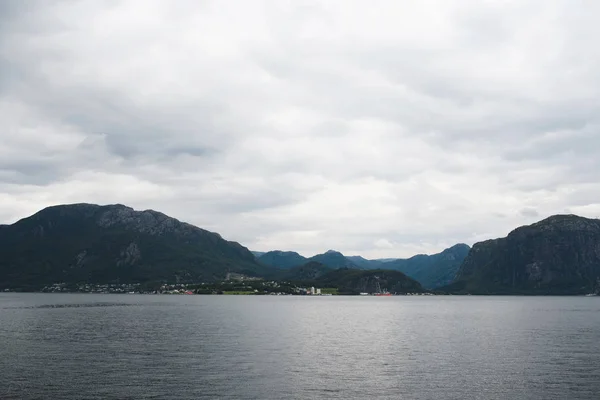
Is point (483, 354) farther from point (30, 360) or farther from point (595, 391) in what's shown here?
point (30, 360)

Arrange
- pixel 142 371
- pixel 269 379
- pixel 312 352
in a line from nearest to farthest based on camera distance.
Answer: pixel 269 379 → pixel 142 371 → pixel 312 352

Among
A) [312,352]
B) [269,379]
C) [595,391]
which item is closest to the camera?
[595,391]

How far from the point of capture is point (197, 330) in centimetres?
16062

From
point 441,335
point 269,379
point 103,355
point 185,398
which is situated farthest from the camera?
point 441,335

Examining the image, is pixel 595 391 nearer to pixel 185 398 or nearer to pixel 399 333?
pixel 185 398

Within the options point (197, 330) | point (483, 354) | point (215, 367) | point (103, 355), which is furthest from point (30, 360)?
point (483, 354)

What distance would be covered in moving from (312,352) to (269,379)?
105 feet

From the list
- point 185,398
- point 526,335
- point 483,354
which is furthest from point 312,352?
point 526,335

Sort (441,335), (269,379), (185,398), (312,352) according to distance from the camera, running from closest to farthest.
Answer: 1. (185,398)
2. (269,379)
3. (312,352)
4. (441,335)

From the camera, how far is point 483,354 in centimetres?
11200

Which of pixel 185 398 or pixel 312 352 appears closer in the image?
pixel 185 398

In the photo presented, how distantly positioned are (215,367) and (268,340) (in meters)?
43.9

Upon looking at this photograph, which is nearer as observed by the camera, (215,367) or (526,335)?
(215,367)

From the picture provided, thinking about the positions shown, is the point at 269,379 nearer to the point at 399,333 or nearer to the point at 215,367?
the point at 215,367
